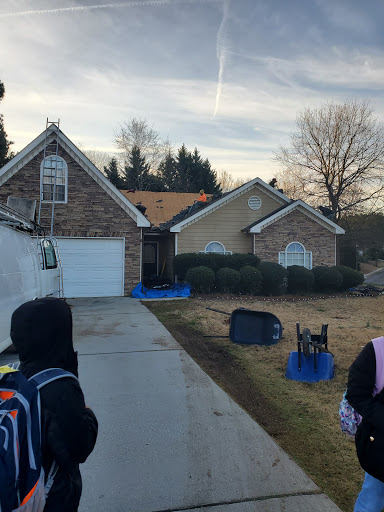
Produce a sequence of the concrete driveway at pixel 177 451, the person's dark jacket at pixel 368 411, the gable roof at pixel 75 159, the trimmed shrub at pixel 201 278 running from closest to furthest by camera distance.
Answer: the person's dark jacket at pixel 368 411 → the concrete driveway at pixel 177 451 → the gable roof at pixel 75 159 → the trimmed shrub at pixel 201 278

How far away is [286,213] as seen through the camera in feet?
62.3

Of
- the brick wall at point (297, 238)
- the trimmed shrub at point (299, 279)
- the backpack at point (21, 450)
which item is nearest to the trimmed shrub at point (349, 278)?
the brick wall at point (297, 238)

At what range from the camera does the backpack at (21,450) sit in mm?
1489

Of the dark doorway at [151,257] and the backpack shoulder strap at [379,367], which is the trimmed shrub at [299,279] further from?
the backpack shoulder strap at [379,367]

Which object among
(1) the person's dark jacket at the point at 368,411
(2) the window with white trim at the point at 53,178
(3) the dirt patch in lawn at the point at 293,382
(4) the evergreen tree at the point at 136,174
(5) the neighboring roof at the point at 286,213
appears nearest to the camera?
(1) the person's dark jacket at the point at 368,411

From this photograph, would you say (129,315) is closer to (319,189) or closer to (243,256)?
(243,256)

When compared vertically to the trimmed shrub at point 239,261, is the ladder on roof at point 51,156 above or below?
above

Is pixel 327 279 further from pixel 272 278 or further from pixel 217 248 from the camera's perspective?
pixel 217 248

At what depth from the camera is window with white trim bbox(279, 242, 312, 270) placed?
63.0 ft

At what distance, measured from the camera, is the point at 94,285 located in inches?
602

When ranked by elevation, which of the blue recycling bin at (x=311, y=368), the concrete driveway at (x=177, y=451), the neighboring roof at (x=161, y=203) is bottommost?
the concrete driveway at (x=177, y=451)

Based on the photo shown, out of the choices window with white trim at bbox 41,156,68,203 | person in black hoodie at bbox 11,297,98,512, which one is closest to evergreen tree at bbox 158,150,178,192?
window with white trim at bbox 41,156,68,203

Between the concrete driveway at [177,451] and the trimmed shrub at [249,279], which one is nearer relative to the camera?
the concrete driveway at [177,451]

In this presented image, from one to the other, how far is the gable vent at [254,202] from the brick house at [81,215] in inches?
257
